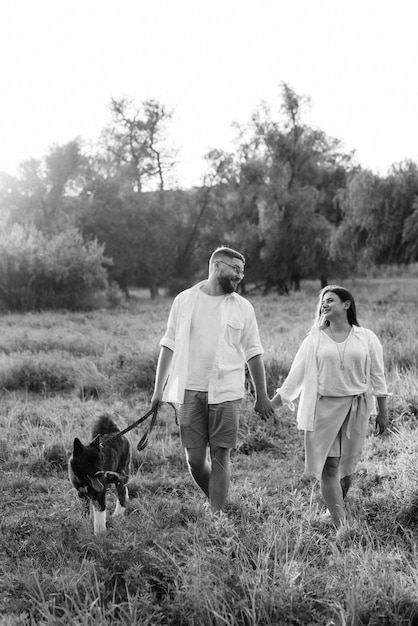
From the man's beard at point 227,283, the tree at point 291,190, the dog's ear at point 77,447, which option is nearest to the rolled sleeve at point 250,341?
the man's beard at point 227,283

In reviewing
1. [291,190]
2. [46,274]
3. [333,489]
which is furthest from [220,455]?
[291,190]

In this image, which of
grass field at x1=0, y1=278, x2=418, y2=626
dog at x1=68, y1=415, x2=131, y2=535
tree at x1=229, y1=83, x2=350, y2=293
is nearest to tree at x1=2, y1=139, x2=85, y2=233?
tree at x1=229, y1=83, x2=350, y2=293

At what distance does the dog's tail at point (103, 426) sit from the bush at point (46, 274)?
831 inches

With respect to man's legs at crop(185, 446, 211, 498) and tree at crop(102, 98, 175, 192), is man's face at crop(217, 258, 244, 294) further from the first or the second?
tree at crop(102, 98, 175, 192)

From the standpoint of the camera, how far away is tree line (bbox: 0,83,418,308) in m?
36.1

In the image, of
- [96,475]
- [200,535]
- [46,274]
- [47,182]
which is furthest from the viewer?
[47,182]

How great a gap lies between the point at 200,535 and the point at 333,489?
107cm

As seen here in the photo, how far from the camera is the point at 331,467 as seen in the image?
4.29 meters

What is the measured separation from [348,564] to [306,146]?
121 feet

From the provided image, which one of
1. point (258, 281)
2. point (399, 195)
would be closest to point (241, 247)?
point (258, 281)

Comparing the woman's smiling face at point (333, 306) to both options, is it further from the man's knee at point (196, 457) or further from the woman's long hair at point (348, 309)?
the man's knee at point (196, 457)

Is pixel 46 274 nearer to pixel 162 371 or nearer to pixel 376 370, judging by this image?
pixel 162 371

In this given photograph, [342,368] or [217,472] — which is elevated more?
[342,368]

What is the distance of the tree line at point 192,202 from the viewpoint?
119ft
